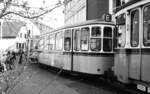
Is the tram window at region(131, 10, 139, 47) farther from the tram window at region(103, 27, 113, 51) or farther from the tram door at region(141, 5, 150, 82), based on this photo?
the tram window at region(103, 27, 113, 51)

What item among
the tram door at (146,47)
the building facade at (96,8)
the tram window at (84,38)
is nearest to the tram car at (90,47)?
the tram window at (84,38)

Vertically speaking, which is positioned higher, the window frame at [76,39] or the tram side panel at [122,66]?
the window frame at [76,39]

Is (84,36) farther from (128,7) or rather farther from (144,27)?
(144,27)

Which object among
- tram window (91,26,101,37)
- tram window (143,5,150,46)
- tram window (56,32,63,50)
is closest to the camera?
tram window (143,5,150,46)

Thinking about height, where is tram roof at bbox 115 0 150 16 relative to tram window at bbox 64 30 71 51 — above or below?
above

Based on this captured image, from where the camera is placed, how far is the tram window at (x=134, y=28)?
6.85 metres

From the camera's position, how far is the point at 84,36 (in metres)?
10.6

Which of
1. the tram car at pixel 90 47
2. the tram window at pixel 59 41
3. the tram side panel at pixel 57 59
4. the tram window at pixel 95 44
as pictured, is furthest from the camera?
the tram window at pixel 59 41

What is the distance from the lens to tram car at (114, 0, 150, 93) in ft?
20.6

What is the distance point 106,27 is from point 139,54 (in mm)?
3830

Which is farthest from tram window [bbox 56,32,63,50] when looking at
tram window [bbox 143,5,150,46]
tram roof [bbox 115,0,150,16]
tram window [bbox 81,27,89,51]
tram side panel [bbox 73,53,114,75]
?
tram window [bbox 143,5,150,46]

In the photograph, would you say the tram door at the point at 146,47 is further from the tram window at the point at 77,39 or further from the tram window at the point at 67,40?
the tram window at the point at 67,40

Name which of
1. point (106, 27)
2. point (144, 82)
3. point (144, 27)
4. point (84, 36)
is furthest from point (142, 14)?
point (84, 36)

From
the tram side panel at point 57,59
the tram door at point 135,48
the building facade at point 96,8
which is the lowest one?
the tram side panel at point 57,59
